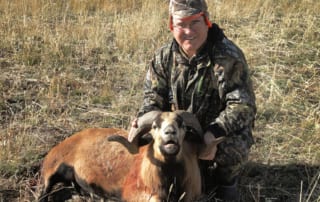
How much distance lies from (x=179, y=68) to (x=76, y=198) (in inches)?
61.7

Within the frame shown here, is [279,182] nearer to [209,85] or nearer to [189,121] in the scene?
[209,85]

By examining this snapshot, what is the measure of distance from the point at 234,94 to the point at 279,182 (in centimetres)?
116

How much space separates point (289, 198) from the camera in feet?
16.2

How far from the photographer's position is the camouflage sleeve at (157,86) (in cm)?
496

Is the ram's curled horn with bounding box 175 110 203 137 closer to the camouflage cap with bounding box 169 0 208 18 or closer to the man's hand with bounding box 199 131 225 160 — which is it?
the man's hand with bounding box 199 131 225 160

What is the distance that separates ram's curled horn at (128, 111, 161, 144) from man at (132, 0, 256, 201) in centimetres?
16

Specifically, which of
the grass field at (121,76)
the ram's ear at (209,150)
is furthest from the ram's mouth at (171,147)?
the grass field at (121,76)

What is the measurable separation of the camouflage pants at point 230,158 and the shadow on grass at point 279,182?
0.26 m

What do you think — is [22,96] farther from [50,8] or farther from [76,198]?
[50,8]

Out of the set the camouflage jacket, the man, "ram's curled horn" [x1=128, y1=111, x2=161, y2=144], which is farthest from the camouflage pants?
"ram's curled horn" [x1=128, y1=111, x2=161, y2=144]

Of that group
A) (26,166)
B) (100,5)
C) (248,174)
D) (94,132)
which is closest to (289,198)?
(248,174)

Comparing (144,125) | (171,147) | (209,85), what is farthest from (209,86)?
(171,147)

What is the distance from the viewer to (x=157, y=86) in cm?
501

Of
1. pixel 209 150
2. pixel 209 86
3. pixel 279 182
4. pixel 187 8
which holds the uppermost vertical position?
pixel 187 8
